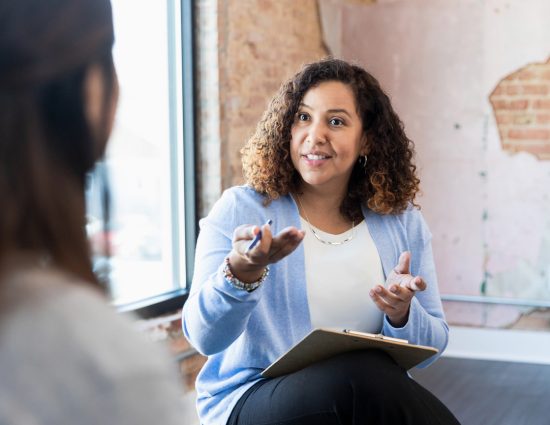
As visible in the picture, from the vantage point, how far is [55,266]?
752 millimetres

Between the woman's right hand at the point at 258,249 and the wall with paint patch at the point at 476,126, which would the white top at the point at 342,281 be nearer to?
the woman's right hand at the point at 258,249

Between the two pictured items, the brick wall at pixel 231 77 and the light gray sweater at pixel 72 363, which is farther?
the brick wall at pixel 231 77

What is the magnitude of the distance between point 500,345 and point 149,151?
2375 millimetres

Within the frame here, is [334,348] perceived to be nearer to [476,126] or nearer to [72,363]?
[72,363]

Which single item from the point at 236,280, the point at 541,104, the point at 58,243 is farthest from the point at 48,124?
the point at 541,104

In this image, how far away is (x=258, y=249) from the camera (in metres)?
1.69

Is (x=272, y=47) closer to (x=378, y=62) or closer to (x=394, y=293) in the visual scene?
(x=378, y=62)

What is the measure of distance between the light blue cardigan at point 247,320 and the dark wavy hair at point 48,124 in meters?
1.17

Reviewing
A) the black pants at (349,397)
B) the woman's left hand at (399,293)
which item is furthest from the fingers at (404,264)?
the black pants at (349,397)

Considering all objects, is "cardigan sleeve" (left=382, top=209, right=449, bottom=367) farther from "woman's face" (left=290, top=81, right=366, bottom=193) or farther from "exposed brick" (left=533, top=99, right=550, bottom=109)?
"exposed brick" (left=533, top=99, right=550, bottom=109)

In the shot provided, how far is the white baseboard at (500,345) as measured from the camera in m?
4.66

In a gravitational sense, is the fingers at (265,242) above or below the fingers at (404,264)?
above

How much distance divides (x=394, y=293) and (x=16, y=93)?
4.57 ft

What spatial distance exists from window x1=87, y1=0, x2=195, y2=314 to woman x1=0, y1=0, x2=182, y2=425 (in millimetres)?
2498
